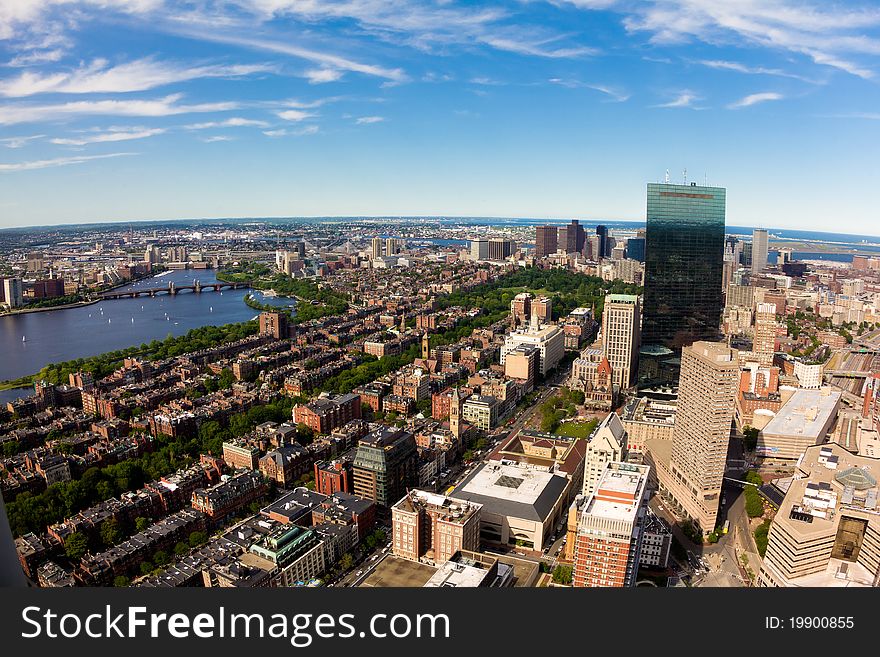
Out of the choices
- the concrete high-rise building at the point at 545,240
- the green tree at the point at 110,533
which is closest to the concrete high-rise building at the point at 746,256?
the concrete high-rise building at the point at 545,240

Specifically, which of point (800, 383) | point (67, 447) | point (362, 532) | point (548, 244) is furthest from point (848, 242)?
point (67, 447)

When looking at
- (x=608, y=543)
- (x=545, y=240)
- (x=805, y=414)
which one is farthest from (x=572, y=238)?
(x=608, y=543)

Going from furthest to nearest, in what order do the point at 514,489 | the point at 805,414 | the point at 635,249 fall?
the point at 635,249
the point at 805,414
the point at 514,489

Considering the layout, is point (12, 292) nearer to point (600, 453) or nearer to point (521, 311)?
point (521, 311)

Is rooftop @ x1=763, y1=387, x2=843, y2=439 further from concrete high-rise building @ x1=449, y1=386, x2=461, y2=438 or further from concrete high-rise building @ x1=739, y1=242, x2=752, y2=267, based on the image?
concrete high-rise building @ x1=739, y1=242, x2=752, y2=267

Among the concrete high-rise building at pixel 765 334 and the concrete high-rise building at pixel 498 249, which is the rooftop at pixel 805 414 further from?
the concrete high-rise building at pixel 498 249

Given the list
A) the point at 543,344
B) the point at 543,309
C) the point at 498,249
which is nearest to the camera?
the point at 543,344

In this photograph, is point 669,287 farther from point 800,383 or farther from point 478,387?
point 478,387
